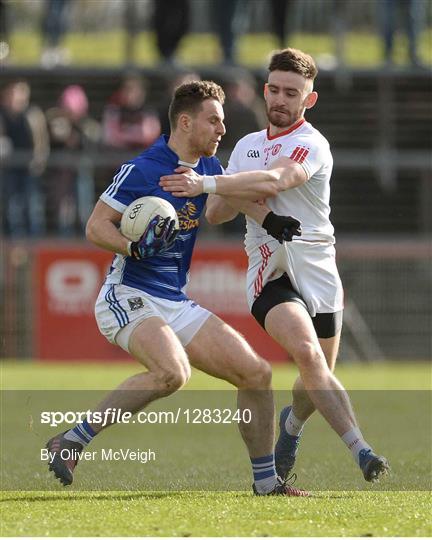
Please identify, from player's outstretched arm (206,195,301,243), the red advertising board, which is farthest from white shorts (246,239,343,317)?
the red advertising board

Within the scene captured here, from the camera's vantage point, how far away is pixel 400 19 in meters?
21.2

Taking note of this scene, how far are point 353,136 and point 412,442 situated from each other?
40.2 ft

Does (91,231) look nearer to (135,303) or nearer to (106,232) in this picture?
(106,232)

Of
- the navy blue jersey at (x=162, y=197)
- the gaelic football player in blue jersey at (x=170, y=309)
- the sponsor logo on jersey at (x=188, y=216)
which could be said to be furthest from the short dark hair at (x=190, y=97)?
the sponsor logo on jersey at (x=188, y=216)

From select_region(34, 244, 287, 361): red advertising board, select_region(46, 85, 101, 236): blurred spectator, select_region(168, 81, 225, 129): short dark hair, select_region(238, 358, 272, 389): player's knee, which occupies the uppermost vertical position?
select_region(168, 81, 225, 129): short dark hair

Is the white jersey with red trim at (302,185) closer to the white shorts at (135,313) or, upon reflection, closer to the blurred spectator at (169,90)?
the white shorts at (135,313)

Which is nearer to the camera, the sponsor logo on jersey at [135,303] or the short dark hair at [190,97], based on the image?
the sponsor logo on jersey at [135,303]

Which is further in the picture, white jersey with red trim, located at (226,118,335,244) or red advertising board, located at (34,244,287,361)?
red advertising board, located at (34,244,287,361)

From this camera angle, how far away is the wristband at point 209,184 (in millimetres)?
7984

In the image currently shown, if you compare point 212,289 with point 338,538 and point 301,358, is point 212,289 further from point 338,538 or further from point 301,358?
point 338,538

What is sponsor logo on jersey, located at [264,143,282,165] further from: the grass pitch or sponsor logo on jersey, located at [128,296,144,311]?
the grass pitch

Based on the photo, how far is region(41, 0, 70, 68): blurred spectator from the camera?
21219mm

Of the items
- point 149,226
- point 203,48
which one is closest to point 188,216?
point 149,226

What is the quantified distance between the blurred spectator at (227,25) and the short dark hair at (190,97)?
12.4m
